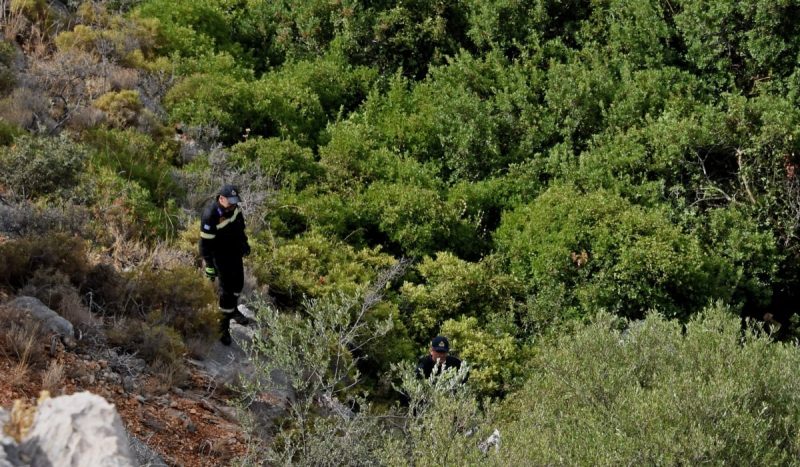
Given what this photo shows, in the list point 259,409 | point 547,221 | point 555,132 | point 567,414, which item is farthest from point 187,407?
point 555,132

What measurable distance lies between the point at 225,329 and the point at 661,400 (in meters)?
4.63

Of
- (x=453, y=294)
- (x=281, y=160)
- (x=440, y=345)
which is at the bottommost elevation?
(x=453, y=294)

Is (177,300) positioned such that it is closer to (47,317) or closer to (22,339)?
(47,317)

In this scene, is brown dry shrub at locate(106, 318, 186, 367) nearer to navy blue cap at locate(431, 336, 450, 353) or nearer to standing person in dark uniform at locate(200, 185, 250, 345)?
standing person in dark uniform at locate(200, 185, 250, 345)

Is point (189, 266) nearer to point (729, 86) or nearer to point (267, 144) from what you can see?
point (267, 144)

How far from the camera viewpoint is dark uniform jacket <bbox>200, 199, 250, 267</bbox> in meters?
9.29

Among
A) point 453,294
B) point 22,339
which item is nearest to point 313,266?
point 453,294

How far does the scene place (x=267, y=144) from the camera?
47.6ft

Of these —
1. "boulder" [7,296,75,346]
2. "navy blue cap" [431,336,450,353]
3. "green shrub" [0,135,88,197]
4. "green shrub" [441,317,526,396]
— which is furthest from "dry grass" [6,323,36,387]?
"green shrub" [441,317,526,396]

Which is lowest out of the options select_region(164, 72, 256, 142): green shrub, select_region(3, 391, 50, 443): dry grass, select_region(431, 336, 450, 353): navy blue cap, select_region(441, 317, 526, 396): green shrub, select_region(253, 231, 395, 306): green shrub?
select_region(441, 317, 526, 396): green shrub

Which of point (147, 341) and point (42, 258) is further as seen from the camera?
point (42, 258)

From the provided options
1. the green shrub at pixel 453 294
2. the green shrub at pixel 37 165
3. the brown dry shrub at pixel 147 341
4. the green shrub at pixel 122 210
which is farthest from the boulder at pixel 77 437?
the green shrub at pixel 453 294

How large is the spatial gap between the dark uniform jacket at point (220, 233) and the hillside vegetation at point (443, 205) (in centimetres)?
74

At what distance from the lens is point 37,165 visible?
10742 mm
